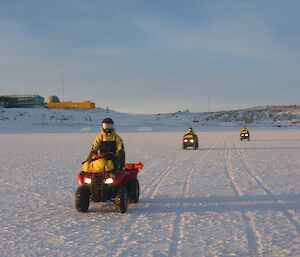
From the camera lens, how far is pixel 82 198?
909 cm

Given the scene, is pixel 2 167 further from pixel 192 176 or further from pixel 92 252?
pixel 92 252

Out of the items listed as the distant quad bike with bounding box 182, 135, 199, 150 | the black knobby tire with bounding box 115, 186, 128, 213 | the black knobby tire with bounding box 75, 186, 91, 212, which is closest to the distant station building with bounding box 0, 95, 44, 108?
the distant quad bike with bounding box 182, 135, 199, 150

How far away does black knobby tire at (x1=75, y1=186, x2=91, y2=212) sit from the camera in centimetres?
909

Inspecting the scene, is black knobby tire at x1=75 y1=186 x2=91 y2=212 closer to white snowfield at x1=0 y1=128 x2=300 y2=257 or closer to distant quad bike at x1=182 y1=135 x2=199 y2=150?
white snowfield at x1=0 y1=128 x2=300 y2=257

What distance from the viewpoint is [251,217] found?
8.73m

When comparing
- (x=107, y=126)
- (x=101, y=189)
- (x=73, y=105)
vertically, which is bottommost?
(x=101, y=189)

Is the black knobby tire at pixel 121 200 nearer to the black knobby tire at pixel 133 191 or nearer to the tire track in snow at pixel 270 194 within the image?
the black knobby tire at pixel 133 191

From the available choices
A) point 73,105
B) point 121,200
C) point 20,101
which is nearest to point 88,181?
point 121,200

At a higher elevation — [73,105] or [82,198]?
[73,105]

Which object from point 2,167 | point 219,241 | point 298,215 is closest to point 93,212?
point 219,241

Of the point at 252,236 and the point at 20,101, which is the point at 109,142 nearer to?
the point at 252,236

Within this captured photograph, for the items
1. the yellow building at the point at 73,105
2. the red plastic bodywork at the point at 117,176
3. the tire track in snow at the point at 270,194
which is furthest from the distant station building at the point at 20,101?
A: the red plastic bodywork at the point at 117,176

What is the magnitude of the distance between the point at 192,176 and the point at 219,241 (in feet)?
26.0

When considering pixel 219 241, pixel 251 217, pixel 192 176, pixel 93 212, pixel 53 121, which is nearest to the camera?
pixel 219 241
